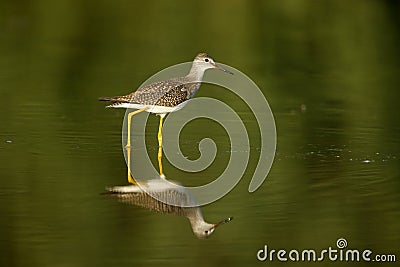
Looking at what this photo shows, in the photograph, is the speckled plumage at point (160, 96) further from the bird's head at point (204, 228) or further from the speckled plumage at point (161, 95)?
the bird's head at point (204, 228)

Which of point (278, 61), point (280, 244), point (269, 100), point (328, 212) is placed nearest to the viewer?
point (280, 244)

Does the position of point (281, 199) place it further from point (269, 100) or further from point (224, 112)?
point (269, 100)

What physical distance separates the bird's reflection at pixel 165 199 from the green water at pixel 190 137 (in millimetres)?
116

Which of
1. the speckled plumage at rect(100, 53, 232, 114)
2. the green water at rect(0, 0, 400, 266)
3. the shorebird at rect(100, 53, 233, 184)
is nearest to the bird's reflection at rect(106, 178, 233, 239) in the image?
the green water at rect(0, 0, 400, 266)

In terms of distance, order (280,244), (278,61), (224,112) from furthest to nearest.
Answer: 1. (278,61)
2. (224,112)
3. (280,244)

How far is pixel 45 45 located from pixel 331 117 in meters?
8.48

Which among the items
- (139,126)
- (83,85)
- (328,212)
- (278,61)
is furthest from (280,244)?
(278,61)

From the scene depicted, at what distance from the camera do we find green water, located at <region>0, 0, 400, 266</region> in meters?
7.92

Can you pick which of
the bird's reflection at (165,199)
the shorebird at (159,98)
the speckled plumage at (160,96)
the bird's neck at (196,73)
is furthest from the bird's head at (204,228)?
the bird's neck at (196,73)

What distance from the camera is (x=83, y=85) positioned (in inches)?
632

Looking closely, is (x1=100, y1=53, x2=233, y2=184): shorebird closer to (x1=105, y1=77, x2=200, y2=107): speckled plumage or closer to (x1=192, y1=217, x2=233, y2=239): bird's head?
(x1=105, y1=77, x2=200, y2=107): speckled plumage

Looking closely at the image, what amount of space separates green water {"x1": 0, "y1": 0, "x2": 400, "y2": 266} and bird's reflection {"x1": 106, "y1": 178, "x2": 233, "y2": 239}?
4.6 inches

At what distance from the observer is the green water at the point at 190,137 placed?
26.0ft

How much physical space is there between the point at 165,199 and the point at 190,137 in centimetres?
290
